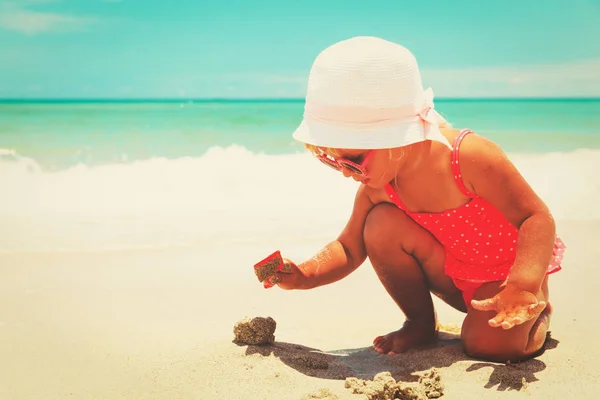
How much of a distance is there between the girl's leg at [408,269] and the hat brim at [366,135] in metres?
0.39

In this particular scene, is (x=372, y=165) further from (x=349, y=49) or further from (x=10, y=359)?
(x=10, y=359)

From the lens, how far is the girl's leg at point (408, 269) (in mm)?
2010

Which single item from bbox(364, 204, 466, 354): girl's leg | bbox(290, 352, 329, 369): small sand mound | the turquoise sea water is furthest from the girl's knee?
the turquoise sea water

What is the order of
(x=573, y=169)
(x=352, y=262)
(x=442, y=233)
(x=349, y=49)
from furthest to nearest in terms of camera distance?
1. (x=573, y=169)
2. (x=352, y=262)
3. (x=442, y=233)
4. (x=349, y=49)

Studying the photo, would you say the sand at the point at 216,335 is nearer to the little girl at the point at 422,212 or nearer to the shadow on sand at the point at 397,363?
the shadow on sand at the point at 397,363

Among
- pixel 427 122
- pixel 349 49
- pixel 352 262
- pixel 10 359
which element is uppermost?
pixel 349 49

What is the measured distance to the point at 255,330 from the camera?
6.51 feet

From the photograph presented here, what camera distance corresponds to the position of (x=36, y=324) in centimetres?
233

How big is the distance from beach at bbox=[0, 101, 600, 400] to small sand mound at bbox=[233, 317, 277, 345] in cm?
5

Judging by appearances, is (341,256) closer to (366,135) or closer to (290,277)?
(290,277)

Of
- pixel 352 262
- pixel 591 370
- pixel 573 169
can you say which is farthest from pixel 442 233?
pixel 573 169

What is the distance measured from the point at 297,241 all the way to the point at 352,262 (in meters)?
1.63

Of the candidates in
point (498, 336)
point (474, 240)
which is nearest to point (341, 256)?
point (474, 240)

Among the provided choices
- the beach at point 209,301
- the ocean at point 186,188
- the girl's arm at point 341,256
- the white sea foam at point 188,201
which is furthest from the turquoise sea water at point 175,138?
the girl's arm at point 341,256
